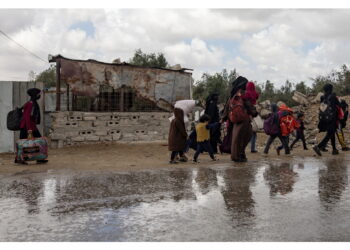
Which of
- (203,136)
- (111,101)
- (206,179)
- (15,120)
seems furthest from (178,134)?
(111,101)

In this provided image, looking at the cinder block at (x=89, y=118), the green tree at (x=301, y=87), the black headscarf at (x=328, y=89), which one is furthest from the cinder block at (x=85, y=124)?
the green tree at (x=301, y=87)

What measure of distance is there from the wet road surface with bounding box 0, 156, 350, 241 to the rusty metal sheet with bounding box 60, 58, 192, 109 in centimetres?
692

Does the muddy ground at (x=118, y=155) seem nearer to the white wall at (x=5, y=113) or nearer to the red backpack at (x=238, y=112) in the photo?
the white wall at (x=5, y=113)

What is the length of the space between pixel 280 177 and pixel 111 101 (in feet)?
30.0

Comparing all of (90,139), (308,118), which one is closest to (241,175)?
(90,139)

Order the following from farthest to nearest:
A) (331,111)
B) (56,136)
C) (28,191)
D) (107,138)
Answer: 1. (107,138)
2. (56,136)
3. (331,111)
4. (28,191)

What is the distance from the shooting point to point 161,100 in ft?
51.8

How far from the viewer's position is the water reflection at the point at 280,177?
5.79 metres

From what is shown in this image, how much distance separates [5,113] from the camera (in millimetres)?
12875

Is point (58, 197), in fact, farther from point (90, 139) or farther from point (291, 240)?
point (90, 139)

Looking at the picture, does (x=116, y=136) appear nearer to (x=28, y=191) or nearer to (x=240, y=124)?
(x=240, y=124)

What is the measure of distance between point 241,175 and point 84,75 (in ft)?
28.3

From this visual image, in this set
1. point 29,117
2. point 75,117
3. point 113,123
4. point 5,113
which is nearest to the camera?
point 29,117

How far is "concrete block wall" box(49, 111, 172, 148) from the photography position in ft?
45.4
